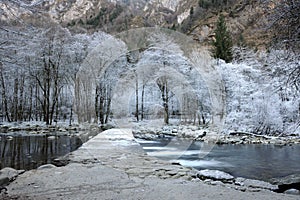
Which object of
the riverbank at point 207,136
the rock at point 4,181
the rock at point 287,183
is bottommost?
the rock at point 287,183

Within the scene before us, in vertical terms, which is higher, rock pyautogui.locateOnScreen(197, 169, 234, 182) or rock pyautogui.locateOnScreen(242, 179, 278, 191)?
rock pyautogui.locateOnScreen(197, 169, 234, 182)

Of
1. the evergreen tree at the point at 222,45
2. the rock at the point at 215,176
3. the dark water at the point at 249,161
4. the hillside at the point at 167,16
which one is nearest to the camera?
the rock at the point at 215,176

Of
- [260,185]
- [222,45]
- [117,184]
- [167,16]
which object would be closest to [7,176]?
[117,184]

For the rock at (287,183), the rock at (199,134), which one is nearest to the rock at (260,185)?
the rock at (287,183)

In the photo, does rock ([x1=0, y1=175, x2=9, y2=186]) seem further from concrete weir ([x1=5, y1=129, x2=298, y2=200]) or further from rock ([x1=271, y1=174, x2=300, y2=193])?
rock ([x1=271, y1=174, x2=300, y2=193])

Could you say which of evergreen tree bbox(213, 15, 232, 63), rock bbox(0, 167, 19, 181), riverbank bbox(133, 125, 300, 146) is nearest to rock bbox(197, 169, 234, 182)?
rock bbox(0, 167, 19, 181)

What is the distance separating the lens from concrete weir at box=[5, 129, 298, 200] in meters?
4.45

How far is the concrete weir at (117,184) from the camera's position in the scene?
4.45 meters

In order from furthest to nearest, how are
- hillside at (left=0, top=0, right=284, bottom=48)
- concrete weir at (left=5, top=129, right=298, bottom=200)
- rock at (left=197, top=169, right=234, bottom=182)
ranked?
hillside at (left=0, top=0, right=284, bottom=48), rock at (left=197, top=169, right=234, bottom=182), concrete weir at (left=5, top=129, right=298, bottom=200)

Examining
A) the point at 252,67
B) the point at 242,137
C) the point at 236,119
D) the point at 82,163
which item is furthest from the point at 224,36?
the point at 82,163

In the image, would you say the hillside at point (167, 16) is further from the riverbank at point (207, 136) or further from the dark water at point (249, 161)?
the dark water at point (249, 161)

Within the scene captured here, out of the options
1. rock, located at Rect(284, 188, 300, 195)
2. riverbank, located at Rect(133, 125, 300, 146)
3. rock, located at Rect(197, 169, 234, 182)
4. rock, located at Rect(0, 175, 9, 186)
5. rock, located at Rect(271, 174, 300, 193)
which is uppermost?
riverbank, located at Rect(133, 125, 300, 146)

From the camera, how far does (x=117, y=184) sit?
201 inches

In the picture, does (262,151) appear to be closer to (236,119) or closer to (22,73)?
(236,119)
